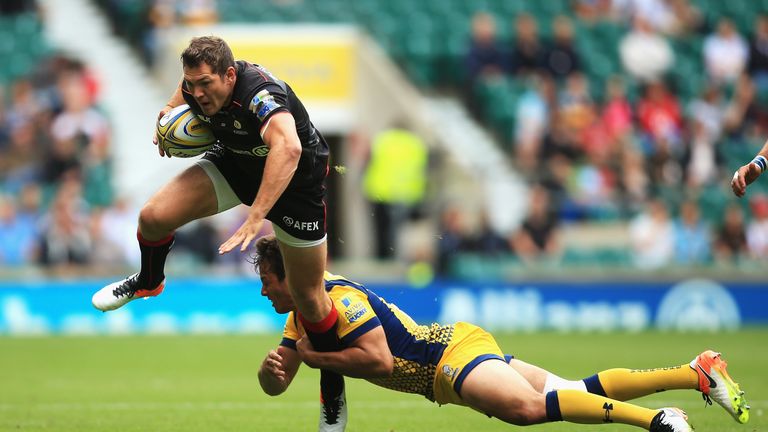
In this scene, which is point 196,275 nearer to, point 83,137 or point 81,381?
point 83,137

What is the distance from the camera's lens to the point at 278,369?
296 inches

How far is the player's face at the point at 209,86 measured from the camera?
748 cm

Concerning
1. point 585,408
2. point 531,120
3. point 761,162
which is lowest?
point 585,408

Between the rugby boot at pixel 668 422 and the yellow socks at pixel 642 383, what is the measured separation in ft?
2.26

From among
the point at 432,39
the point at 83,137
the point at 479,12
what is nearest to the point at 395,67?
the point at 432,39

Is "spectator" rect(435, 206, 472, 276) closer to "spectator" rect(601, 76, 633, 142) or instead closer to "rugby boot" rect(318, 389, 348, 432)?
"spectator" rect(601, 76, 633, 142)

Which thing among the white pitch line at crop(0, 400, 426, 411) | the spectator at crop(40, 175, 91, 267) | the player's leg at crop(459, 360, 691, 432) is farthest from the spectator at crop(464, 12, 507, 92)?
the player's leg at crop(459, 360, 691, 432)

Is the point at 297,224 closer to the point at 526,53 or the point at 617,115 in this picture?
the point at 617,115

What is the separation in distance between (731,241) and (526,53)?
4.92 meters

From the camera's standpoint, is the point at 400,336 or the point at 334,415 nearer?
the point at 400,336

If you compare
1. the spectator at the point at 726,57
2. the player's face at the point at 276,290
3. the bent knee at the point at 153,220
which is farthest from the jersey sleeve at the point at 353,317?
the spectator at the point at 726,57

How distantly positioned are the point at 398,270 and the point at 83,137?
16.2 ft

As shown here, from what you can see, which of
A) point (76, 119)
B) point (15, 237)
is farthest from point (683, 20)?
point (15, 237)

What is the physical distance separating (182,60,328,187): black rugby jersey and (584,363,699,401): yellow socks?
2178 millimetres
